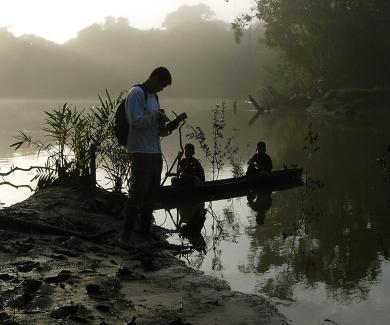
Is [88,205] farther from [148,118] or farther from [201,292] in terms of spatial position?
[201,292]

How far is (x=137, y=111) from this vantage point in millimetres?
6750

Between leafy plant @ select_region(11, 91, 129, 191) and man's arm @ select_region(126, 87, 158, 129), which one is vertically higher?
man's arm @ select_region(126, 87, 158, 129)

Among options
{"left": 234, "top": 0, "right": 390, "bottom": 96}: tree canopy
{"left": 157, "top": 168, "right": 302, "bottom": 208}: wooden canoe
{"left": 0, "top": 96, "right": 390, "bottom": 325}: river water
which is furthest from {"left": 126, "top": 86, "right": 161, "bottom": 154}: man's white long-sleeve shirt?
{"left": 234, "top": 0, "right": 390, "bottom": 96}: tree canopy

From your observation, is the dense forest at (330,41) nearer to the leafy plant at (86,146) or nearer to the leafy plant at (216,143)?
the leafy plant at (216,143)

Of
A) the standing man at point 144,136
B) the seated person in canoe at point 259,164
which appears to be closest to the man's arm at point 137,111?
the standing man at point 144,136

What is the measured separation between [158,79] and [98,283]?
8.99 ft

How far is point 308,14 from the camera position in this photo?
5775cm

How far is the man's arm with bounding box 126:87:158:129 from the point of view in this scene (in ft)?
22.0

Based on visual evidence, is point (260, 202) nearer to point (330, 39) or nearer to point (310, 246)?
point (310, 246)

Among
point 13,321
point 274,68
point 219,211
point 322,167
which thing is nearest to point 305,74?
point 274,68

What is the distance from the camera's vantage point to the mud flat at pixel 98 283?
4.68 metres

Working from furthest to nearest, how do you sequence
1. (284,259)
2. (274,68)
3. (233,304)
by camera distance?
(274,68) < (284,259) < (233,304)

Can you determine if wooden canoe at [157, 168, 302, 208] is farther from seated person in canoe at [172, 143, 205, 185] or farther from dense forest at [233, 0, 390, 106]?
dense forest at [233, 0, 390, 106]

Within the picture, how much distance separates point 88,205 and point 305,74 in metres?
55.9
